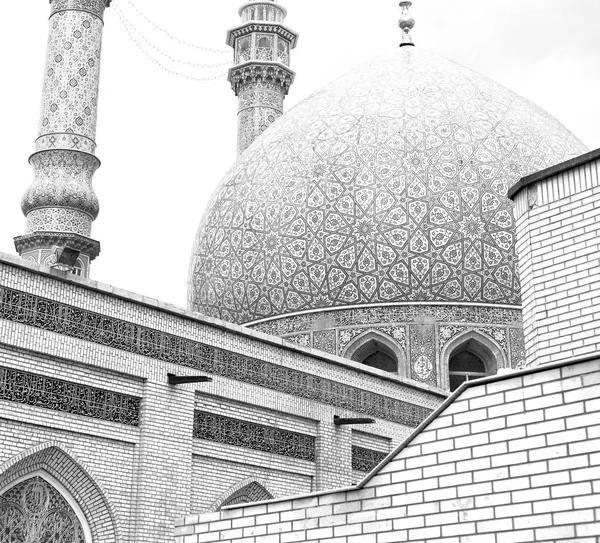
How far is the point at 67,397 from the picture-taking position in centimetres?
834

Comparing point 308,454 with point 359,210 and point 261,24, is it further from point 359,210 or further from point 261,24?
point 261,24

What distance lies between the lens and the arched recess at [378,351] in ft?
46.4

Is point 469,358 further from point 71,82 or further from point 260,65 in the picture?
point 260,65

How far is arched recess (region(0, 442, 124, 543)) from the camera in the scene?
798 centimetres

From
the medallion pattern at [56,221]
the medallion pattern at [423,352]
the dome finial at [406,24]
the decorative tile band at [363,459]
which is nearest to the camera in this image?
the decorative tile band at [363,459]

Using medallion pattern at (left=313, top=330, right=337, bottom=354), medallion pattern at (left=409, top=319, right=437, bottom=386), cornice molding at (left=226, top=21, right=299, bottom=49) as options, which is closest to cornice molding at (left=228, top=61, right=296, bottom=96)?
cornice molding at (left=226, top=21, right=299, bottom=49)

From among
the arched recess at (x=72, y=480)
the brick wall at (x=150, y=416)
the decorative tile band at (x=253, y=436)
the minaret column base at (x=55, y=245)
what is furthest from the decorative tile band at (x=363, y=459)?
the minaret column base at (x=55, y=245)

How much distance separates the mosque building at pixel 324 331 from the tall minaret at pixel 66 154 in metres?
0.03

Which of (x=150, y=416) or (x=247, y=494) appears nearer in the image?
(x=150, y=416)

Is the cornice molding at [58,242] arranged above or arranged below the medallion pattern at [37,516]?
above

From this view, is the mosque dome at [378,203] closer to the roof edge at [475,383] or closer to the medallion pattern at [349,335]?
the medallion pattern at [349,335]

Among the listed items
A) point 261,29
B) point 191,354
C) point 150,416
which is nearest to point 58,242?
point 191,354

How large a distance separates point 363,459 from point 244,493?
6.01 feet

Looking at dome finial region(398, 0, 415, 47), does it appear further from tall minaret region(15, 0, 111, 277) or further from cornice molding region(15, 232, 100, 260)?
cornice molding region(15, 232, 100, 260)
